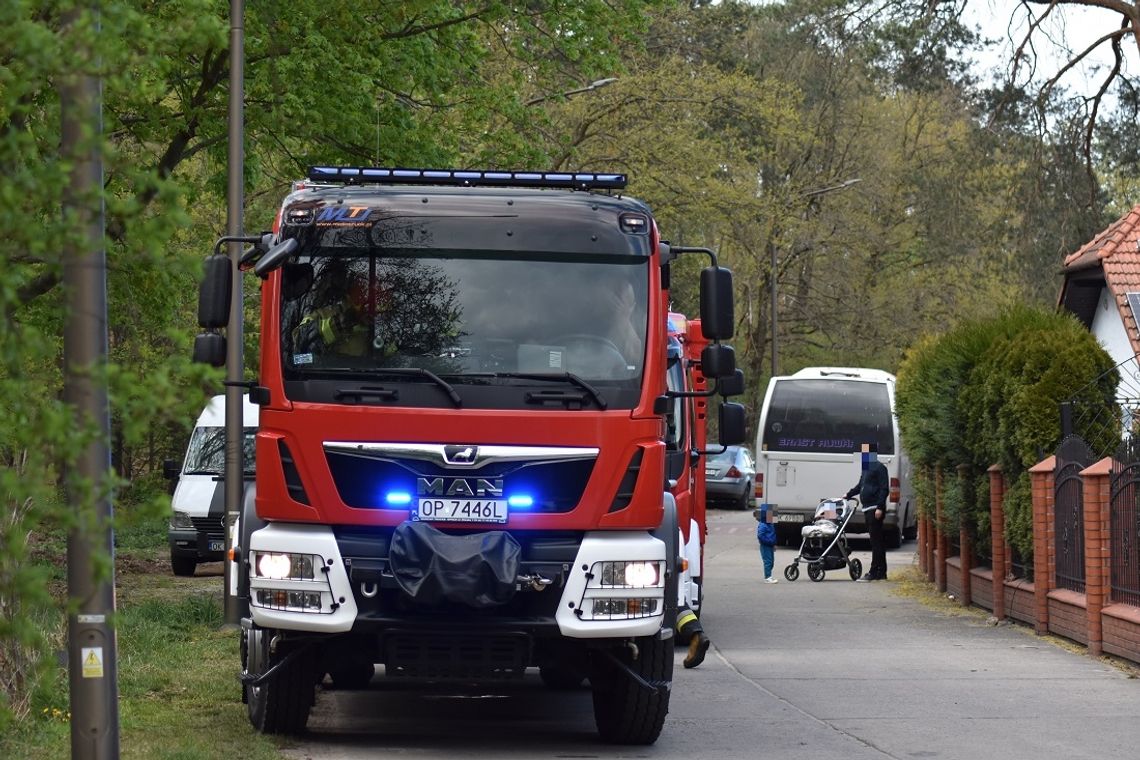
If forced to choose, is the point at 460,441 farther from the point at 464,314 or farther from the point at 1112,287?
the point at 1112,287

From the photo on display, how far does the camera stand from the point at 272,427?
32.8 feet

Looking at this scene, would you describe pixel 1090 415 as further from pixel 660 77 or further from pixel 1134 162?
pixel 660 77

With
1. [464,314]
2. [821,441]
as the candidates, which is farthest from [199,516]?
[464,314]

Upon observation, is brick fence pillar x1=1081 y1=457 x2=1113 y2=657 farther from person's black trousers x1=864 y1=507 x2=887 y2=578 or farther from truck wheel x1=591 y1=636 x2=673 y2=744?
person's black trousers x1=864 y1=507 x2=887 y2=578

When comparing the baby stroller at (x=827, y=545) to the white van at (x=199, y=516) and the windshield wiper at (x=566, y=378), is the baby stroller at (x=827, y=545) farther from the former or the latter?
the windshield wiper at (x=566, y=378)

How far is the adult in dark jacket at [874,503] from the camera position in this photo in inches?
1020

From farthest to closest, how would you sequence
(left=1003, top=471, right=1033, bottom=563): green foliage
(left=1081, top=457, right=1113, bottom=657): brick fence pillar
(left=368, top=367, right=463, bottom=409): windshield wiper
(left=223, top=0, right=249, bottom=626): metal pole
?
(left=1003, top=471, right=1033, bottom=563): green foliage, (left=223, top=0, right=249, bottom=626): metal pole, (left=1081, top=457, right=1113, bottom=657): brick fence pillar, (left=368, top=367, right=463, bottom=409): windshield wiper

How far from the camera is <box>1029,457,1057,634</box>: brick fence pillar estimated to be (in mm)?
17406

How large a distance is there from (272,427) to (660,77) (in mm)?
30736

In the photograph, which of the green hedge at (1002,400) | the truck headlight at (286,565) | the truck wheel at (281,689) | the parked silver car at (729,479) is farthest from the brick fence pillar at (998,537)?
the parked silver car at (729,479)

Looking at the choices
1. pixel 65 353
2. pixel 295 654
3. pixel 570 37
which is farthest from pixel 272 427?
pixel 570 37

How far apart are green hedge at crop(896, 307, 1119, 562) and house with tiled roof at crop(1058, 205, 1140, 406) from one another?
7965mm

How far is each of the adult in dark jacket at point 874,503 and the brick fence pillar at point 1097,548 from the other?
397 inches

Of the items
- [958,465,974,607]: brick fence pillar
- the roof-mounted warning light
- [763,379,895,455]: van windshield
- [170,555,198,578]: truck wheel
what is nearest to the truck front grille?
the roof-mounted warning light
